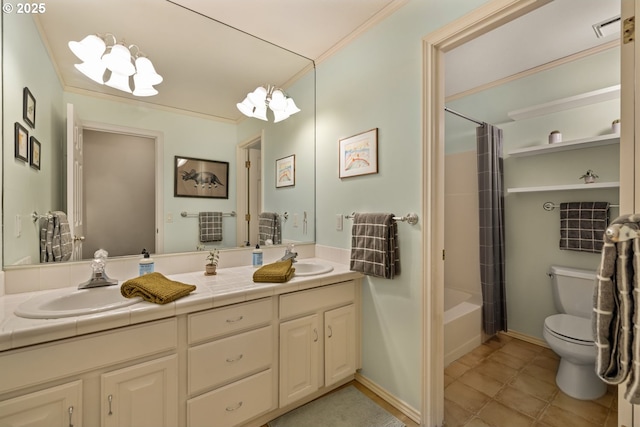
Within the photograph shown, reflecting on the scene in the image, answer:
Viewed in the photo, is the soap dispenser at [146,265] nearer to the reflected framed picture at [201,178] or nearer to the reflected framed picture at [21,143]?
the reflected framed picture at [201,178]

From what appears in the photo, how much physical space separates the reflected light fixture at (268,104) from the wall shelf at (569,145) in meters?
2.02

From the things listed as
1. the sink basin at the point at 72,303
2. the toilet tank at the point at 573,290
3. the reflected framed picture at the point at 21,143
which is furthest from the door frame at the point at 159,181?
the toilet tank at the point at 573,290

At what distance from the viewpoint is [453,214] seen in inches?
115

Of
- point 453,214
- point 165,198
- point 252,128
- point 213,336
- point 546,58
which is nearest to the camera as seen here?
point 213,336

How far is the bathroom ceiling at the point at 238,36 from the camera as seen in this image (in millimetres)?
1483

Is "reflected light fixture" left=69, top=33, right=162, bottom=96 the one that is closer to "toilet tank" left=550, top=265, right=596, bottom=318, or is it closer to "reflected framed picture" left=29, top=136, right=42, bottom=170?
"reflected framed picture" left=29, top=136, right=42, bottom=170

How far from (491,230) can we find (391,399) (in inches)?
66.3

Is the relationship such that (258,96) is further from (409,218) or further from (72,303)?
(72,303)

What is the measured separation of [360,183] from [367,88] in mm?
669

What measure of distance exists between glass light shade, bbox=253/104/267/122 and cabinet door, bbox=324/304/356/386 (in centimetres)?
155

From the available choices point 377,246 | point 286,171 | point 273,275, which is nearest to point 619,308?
point 377,246

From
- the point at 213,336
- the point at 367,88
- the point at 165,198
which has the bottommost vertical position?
the point at 213,336

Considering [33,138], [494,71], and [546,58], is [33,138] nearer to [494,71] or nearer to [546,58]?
[494,71]

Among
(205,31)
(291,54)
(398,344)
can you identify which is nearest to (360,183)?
(398,344)
